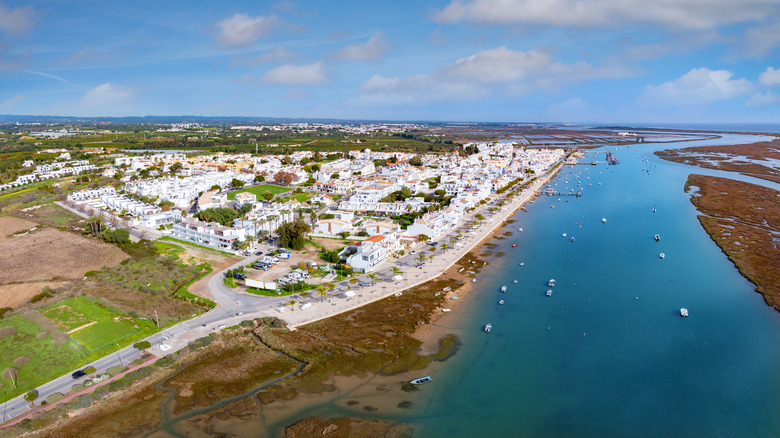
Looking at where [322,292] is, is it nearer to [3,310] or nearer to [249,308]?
[249,308]

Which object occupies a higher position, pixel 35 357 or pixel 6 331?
pixel 6 331

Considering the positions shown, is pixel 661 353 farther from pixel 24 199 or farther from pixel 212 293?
pixel 24 199

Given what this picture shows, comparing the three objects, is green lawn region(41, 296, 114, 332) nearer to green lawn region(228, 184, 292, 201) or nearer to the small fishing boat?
the small fishing boat

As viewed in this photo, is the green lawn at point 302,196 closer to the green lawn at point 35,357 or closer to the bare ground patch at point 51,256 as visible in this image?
the bare ground patch at point 51,256

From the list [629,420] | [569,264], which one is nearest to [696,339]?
[629,420]

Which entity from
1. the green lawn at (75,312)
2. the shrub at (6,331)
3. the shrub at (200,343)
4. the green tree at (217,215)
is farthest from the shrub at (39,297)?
the green tree at (217,215)

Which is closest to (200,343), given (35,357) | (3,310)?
(35,357)
